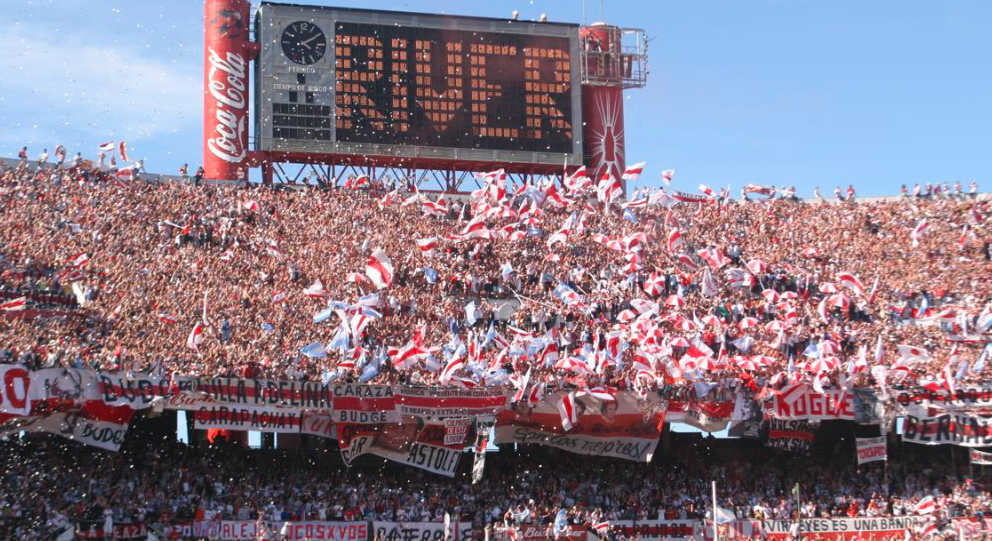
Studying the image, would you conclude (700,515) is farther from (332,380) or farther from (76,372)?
(76,372)

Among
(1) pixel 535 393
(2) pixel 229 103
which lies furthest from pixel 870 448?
(2) pixel 229 103

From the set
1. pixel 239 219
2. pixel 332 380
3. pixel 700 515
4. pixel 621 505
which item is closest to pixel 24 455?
pixel 332 380

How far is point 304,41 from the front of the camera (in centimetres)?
3819

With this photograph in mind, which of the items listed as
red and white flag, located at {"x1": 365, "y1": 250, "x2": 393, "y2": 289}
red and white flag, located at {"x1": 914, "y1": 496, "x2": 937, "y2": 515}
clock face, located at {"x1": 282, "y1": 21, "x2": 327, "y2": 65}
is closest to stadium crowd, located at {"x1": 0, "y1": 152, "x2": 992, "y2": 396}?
red and white flag, located at {"x1": 365, "y1": 250, "x2": 393, "y2": 289}

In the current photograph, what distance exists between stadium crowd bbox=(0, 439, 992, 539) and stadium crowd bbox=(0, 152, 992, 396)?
2.98 m

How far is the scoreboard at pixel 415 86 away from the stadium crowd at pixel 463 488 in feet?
37.0

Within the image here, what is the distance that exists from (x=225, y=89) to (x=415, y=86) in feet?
20.4

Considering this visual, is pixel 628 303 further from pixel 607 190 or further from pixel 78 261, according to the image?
pixel 78 261

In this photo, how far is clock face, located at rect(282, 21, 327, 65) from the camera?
38.1m

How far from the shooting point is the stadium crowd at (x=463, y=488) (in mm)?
26859

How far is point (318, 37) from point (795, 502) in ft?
68.1

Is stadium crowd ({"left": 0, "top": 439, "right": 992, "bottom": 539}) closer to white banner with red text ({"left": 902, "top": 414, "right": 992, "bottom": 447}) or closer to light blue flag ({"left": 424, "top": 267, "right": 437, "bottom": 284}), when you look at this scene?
white banner with red text ({"left": 902, "top": 414, "right": 992, "bottom": 447})

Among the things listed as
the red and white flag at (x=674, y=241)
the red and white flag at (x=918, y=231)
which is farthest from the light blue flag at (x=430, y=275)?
the red and white flag at (x=918, y=231)

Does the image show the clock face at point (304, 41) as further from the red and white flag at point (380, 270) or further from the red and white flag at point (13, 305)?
the red and white flag at point (13, 305)
